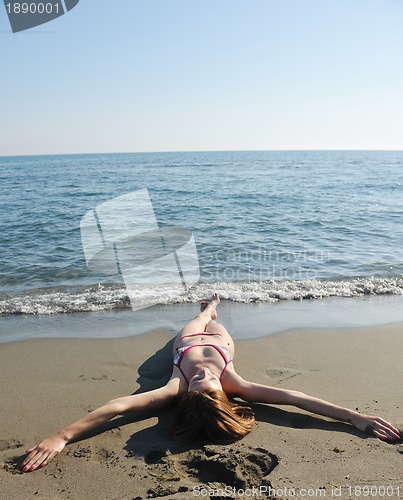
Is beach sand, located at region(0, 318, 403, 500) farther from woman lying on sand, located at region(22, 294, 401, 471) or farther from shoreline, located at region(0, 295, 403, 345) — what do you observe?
shoreline, located at region(0, 295, 403, 345)

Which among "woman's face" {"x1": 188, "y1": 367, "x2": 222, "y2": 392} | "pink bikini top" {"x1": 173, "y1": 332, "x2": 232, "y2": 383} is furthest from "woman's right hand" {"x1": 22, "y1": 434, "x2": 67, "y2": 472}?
"pink bikini top" {"x1": 173, "y1": 332, "x2": 232, "y2": 383}

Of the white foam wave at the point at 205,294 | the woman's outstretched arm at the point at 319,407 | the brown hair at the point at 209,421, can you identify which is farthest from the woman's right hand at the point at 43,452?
the white foam wave at the point at 205,294

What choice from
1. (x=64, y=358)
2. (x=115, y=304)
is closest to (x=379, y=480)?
(x=64, y=358)

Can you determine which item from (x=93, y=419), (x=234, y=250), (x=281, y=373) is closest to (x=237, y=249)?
(x=234, y=250)

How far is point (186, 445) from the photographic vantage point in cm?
352

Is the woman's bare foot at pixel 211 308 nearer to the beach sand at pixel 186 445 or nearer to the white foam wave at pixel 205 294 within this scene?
the beach sand at pixel 186 445

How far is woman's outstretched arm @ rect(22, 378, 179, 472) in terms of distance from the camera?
10.9ft

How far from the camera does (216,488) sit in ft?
9.69

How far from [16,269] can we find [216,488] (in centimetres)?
748

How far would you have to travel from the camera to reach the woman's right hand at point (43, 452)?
3262mm

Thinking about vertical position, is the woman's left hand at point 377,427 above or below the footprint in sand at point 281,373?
above

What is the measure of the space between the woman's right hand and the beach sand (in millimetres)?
57

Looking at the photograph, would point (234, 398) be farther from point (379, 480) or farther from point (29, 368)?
point (29, 368)

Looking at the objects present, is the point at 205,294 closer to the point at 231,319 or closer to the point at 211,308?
the point at 231,319
